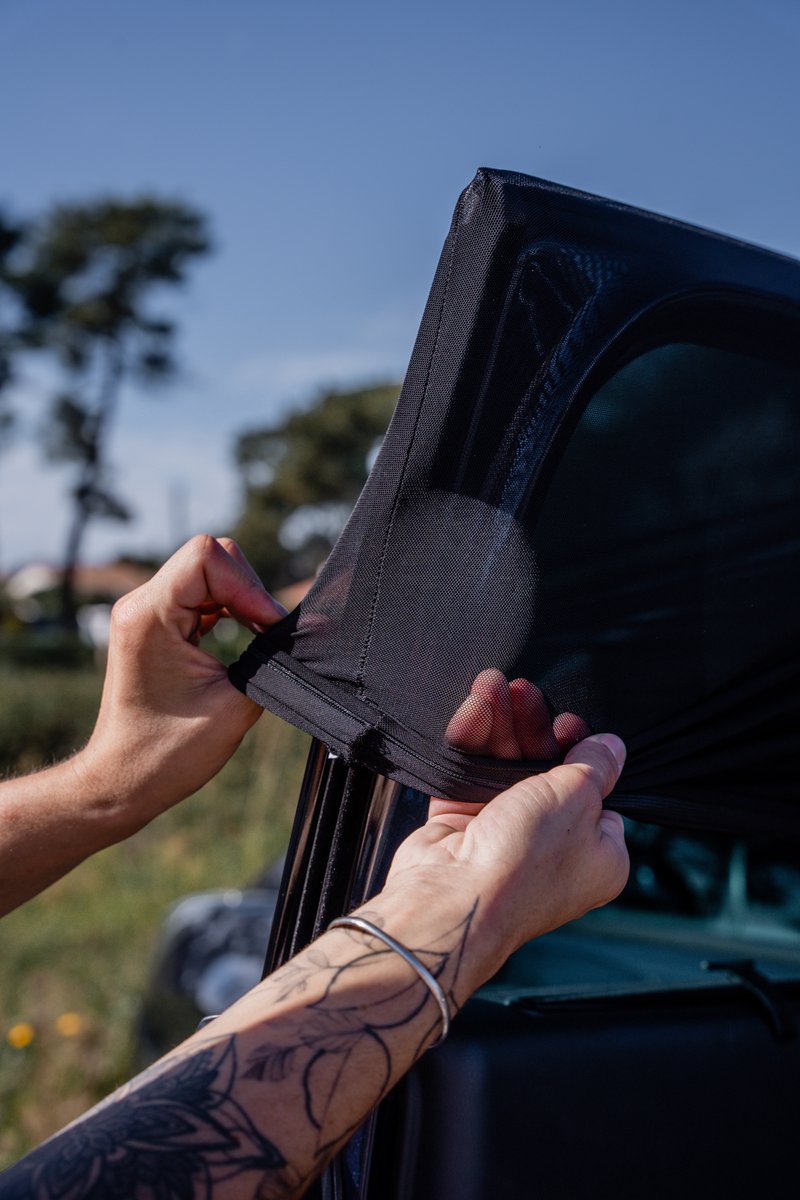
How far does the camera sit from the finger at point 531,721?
141cm

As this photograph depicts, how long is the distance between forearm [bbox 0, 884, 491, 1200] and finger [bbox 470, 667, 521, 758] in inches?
10.4

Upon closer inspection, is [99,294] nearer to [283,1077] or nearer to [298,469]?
[298,469]

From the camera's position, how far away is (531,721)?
142 centimetres

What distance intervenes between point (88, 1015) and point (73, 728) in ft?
31.9

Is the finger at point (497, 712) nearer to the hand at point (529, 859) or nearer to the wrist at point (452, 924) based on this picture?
the hand at point (529, 859)

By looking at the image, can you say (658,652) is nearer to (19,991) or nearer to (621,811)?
(621,811)

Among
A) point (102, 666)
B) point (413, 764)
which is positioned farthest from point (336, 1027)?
point (102, 666)

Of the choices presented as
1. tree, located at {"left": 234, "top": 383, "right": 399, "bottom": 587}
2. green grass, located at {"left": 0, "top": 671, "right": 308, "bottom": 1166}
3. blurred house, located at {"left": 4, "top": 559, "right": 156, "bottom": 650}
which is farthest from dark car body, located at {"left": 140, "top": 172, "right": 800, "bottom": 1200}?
blurred house, located at {"left": 4, "top": 559, "right": 156, "bottom": 650}

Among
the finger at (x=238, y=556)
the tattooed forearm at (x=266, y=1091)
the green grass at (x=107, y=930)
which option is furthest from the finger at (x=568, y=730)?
the green grass at (x=107, y=930)

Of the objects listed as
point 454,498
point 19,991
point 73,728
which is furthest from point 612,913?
point 73,728

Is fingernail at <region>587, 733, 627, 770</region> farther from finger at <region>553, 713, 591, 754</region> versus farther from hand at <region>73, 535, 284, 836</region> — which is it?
hand at <region>73, 535, 284, 836</region>

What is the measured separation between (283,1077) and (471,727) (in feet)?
1.62

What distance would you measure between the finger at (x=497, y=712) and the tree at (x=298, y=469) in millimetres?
26130

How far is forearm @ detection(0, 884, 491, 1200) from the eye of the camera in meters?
0.95
